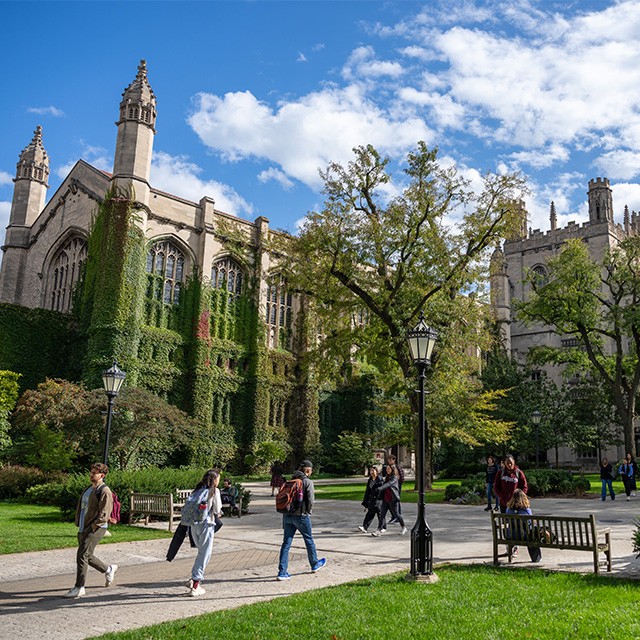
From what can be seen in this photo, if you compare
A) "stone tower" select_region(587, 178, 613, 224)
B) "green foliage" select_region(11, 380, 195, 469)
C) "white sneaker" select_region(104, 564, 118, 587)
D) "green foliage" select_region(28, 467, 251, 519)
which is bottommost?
"white sneaker" select_region(104, 564, 118, 587)

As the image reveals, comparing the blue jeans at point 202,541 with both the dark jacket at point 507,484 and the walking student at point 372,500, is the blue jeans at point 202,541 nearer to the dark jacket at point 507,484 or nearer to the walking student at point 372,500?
the dark jacket at point 507,484

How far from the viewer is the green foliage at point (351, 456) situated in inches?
1661

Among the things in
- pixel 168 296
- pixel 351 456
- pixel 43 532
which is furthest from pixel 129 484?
pixel 351 456

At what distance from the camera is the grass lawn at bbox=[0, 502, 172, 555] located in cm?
1216

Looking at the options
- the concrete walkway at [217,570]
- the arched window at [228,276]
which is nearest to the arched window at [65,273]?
the arched window at [228,276]

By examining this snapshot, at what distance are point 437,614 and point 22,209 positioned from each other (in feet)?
150

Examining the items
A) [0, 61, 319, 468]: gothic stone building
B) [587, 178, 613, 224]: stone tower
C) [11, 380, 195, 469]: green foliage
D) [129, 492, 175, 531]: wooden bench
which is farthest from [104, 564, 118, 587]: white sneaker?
[587, 178, 613, 224]: stone tower

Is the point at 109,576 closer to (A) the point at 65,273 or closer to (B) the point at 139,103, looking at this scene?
(B) the point at 139,103

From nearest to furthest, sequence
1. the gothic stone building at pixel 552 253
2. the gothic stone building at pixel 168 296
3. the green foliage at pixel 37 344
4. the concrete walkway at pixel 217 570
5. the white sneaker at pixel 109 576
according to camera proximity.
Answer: the concrete walkway at pixel 217 570, the white sneaker at pixel 109 576, the green foliage at pixel 37 344, the gothic stone building at pixel 168 296, the gothic stone building at pixel 552 253

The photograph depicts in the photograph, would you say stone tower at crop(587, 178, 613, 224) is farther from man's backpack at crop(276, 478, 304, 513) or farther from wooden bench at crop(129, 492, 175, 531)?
man's backpack at crop(276, 478, 304, 513)

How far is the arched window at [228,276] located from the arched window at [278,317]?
2.17m

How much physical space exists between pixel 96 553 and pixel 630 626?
8.70 m

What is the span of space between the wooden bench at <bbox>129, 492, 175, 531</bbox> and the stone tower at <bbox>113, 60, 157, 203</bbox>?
80.1 feet

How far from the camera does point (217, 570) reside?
978 centimetres
